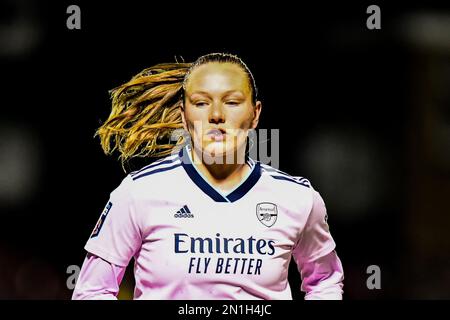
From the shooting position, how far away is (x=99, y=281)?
1.73 metres

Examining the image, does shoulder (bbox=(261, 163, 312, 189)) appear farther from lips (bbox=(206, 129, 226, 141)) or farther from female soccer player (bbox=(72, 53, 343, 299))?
lips (bbox=(206, 129, 226, 141))

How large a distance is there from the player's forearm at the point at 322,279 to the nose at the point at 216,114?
1.73ft

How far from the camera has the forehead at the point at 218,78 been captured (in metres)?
1.77

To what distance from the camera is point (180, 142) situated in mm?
1938

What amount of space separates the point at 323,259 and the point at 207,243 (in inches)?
15.4

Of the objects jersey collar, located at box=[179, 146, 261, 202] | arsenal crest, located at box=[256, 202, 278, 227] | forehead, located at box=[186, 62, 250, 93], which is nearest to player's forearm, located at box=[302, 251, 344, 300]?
arsenal crest, located at box=[256, 202, 278, 227]

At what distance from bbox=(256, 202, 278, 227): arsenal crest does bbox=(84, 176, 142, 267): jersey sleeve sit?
0.36 metres

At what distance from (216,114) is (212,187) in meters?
0.22

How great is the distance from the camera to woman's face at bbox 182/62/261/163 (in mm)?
1770
